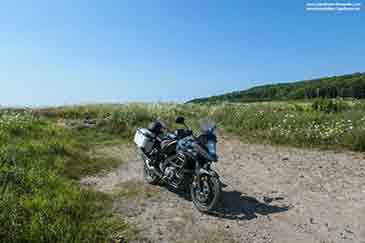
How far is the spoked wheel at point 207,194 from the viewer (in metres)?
3.53

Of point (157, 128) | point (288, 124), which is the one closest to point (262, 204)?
point (157, 128)

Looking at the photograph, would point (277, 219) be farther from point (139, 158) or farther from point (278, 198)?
point (139, 158)

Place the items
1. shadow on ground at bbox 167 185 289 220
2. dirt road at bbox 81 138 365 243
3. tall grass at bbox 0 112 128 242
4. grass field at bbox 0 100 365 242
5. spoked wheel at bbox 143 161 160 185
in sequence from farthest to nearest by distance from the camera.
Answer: spoked wheel at bbox 143 161 160 185, shadow on ground at bbox 167 185 289 220, dirt road at bbox 81 138 365 243, grass field at bbox 0 100 365 242, tall grass at bbox 0 112 128 242

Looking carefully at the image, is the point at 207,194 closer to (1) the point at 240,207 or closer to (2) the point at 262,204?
(1) the point at 240,207

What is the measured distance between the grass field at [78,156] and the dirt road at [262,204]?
1.39 feet

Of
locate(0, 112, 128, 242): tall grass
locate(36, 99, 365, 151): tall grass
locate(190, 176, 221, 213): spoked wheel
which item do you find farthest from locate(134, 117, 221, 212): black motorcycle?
locate(36, 99, 365, 151): tall grass

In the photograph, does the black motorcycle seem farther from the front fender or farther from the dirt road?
the dirt road

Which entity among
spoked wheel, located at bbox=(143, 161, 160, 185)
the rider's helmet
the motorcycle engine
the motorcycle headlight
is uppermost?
the rider's helmet

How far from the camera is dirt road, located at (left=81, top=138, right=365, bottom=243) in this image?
10.3 ft

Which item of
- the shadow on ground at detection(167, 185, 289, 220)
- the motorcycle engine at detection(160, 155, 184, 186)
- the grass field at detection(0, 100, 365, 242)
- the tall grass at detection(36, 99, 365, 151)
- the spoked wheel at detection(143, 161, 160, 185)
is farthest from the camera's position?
the tall grass at detection(36, 99, 365, 151)

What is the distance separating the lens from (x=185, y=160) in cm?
400

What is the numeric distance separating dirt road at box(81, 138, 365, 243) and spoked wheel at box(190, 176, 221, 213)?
0.12 metres

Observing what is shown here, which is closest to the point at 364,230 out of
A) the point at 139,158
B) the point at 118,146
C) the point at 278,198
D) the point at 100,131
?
the point at 278,198

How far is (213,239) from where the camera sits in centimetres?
302
